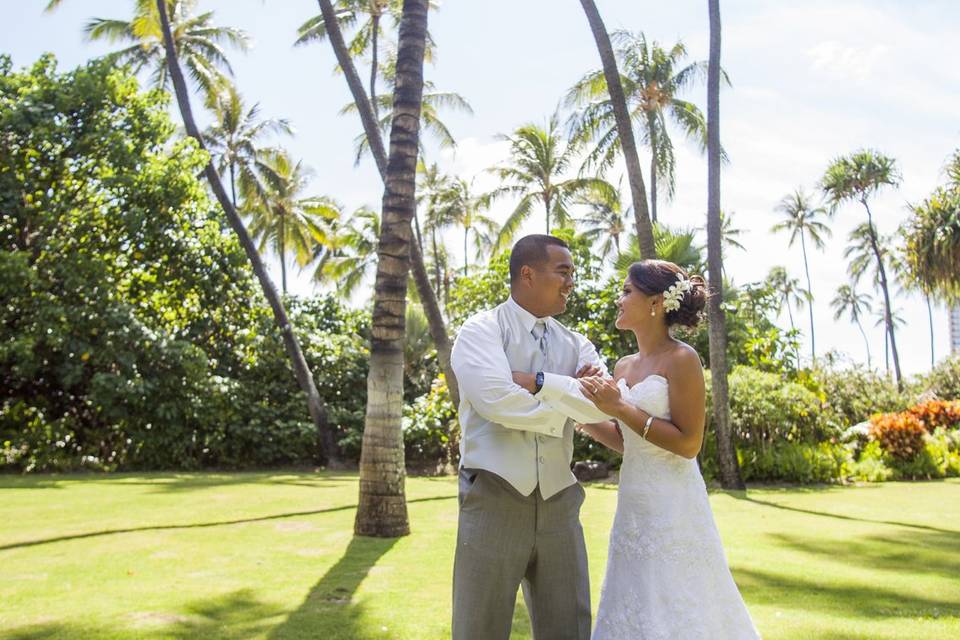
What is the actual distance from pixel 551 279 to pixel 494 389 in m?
0.58

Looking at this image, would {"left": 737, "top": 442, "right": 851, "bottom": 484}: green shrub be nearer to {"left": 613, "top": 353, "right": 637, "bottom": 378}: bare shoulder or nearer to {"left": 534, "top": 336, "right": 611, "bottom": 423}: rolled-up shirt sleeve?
{"left": 613, "top": 353, "right": 637, "bottom": 378}: bare shoulder

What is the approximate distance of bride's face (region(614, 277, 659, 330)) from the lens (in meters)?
3.77

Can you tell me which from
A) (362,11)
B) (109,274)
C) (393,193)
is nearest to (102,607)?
(393,193)

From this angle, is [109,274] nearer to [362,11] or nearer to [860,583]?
[362,11]

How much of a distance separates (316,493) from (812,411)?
31.9 feet

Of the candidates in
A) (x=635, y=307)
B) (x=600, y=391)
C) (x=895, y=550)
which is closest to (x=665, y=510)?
(x=600, y=391)

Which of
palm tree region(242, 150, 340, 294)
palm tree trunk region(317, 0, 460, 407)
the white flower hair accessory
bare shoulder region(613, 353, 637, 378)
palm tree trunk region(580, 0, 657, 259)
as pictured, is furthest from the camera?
palm tree region(242, 150, 340, 294)

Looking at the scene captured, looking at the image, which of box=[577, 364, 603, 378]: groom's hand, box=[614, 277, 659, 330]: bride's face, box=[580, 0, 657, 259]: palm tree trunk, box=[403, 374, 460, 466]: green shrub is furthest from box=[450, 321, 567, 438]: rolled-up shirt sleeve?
box=[403, 374, 460, 466]: green shrub

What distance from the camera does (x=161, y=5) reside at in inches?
789

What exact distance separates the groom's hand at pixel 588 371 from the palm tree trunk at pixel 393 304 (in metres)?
5.53

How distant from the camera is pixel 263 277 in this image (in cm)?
1966

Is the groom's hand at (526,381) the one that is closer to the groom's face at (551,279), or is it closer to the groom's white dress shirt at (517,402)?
the groom's white dress shirt at (517,402)

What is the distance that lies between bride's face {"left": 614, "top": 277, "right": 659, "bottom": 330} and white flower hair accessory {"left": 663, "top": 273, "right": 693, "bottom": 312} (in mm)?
52

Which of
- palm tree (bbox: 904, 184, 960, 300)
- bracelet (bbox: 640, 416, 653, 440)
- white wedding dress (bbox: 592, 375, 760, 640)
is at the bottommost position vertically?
white wedding dress (bbox: 592, 375, 760, 640)
